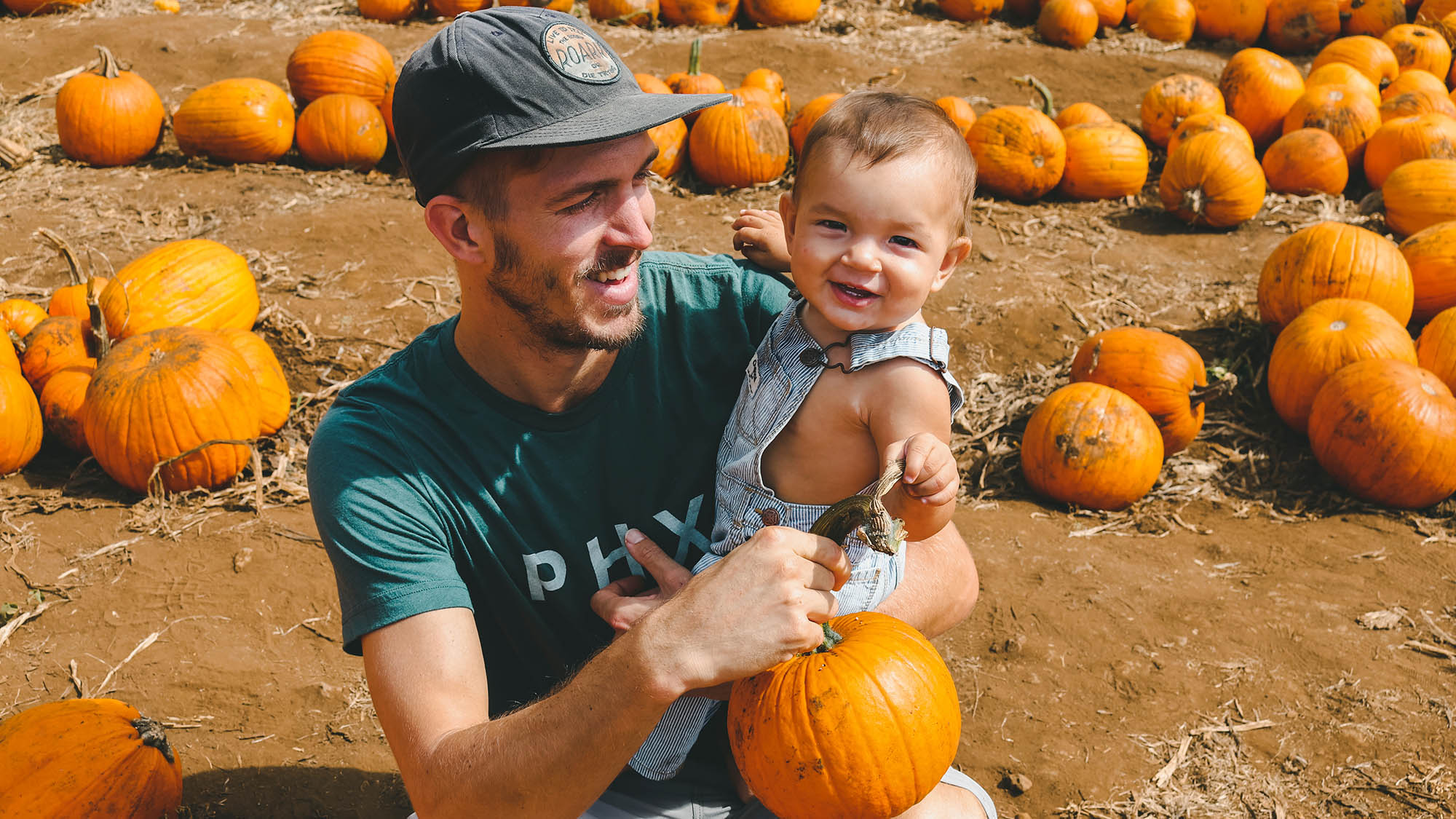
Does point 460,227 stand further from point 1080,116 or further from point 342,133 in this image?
point 1080,116

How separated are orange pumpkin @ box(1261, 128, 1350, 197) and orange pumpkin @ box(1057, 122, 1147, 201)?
1038 millimetres

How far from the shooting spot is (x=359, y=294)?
6.73 m

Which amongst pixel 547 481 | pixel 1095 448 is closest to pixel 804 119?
pixel 1095 448

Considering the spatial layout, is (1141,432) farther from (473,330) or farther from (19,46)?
(19,46)

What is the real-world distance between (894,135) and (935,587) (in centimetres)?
137

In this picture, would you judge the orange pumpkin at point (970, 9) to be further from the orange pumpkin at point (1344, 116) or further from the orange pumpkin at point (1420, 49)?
the orange pumpkin at point (1344, 116)

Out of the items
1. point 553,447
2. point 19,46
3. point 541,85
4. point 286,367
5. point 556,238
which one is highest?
point 541,85

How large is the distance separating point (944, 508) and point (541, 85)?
56.3 inches

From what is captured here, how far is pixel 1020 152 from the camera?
8148 mm

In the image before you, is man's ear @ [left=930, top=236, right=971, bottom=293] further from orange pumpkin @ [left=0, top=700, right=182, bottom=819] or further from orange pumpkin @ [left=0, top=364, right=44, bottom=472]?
orange pumpkin @ [left=0, top=364, right=44, bottom=472]

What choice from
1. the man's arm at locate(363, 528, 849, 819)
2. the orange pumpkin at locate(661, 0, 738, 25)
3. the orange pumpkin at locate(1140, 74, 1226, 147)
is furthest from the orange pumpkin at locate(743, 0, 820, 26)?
the man's arm at locate(363, 528, 849, 819)

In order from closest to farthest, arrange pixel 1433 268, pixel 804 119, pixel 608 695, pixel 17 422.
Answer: pixel 608 695
pixel 17 422
pixel 1433 268
pixel 804 119

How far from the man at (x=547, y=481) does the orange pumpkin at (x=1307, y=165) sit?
277 inches

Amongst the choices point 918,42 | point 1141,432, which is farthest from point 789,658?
point 918,42
